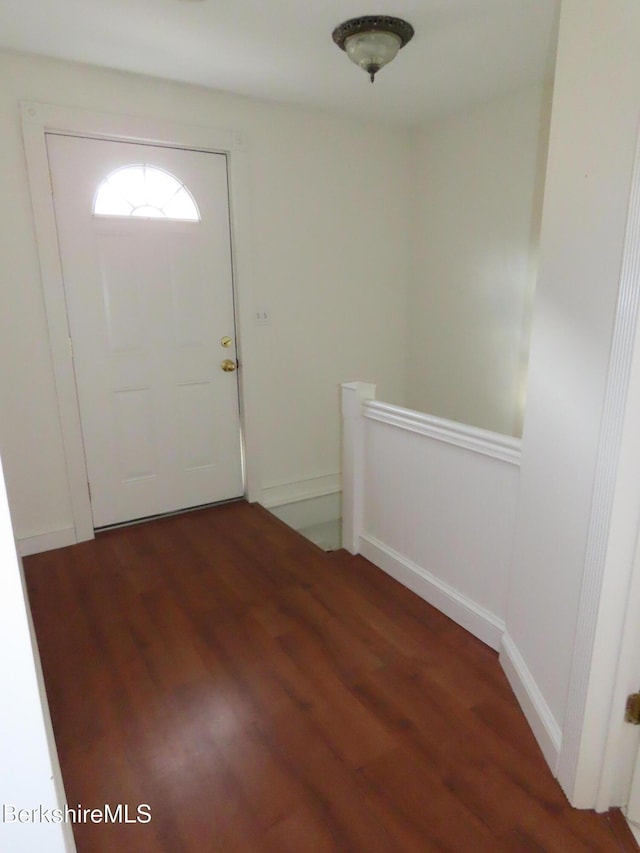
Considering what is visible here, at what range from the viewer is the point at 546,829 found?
1.29 meters

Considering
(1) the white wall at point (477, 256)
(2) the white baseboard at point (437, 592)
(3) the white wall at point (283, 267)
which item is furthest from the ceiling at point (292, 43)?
(2) the white baseboard at point (437, 592)

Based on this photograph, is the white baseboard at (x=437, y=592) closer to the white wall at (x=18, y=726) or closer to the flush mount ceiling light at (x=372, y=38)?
the white wall at (x=18, y=726)

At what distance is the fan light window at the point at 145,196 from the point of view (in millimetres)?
2668

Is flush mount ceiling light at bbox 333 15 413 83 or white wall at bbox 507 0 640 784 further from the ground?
flush mount ceiling light at bbox 333 15 413 83

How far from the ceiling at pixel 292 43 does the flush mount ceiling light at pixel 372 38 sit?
38 millimetres

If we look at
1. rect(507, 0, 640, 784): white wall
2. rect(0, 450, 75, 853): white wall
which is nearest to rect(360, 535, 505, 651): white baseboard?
rect(507, 0, 640, 784): white wall

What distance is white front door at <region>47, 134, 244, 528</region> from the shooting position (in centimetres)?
264

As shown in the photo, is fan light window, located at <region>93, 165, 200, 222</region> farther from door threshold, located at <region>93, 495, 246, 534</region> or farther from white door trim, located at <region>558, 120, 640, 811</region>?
white door trim, located at <region>558, 120, 640, 811</region>

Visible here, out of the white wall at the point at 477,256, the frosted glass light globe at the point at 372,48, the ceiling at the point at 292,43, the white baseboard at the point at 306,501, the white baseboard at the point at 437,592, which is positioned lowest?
the white baseboard at the point at 306,501

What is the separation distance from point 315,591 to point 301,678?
1.83 feet

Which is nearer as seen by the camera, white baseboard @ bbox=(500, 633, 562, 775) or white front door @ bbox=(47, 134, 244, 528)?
white baseboard @ bbox=(500, 633, 562, 775)

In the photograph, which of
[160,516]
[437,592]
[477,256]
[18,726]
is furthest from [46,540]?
[477,256]

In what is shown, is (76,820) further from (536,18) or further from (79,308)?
(536,18)

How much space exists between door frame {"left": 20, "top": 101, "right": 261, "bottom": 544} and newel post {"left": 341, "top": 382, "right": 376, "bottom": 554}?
0.80m
